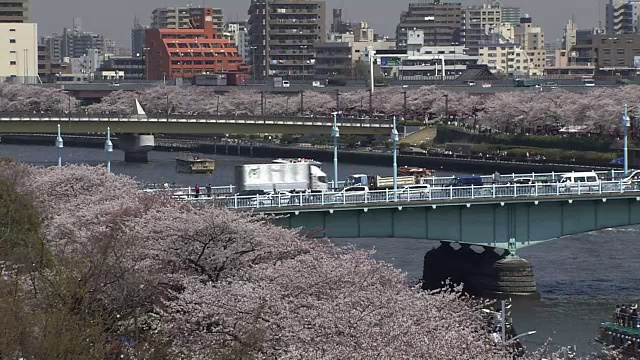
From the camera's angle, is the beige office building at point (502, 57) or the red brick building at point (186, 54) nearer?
the red brick building at point (186, 54)

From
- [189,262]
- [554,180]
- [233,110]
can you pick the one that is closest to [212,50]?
[233,110]

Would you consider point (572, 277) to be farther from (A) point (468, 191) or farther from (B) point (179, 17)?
(B) point (179, 17)

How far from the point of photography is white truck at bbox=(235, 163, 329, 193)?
37.1 m

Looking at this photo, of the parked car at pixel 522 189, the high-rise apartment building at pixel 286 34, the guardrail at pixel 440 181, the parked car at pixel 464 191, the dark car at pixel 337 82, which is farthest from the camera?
the high-rise apartment building at pixel 286 34

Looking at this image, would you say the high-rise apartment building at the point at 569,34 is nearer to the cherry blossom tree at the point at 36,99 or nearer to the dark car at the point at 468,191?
the cherry blossom tree at the point at 36,99

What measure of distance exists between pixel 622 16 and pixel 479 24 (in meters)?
16.5

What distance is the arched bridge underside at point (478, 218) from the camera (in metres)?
32.5

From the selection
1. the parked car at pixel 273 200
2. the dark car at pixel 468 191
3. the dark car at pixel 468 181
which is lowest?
the parked car at pixel 273 200

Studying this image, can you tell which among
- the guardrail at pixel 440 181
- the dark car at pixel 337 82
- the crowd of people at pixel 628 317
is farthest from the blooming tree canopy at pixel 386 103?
the crowd of people at pixel 628 317

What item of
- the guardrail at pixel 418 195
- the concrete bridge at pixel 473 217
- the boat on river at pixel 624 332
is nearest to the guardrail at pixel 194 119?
the guardrail at pixel 418 195

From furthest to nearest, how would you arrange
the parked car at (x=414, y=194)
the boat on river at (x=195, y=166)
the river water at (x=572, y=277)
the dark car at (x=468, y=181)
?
the boat on river at (x=195, y=166) → the dark car at (x=468, y=181) → the parked car at (x=414, y=194) → the river water at (x=572, y=277)

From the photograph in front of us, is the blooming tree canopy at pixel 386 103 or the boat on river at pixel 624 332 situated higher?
the blooming tree canopy at pixel 386 103

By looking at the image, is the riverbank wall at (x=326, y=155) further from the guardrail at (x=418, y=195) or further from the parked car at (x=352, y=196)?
the parked car at (x=352, y=196)

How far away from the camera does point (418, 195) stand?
3356 centimetres
